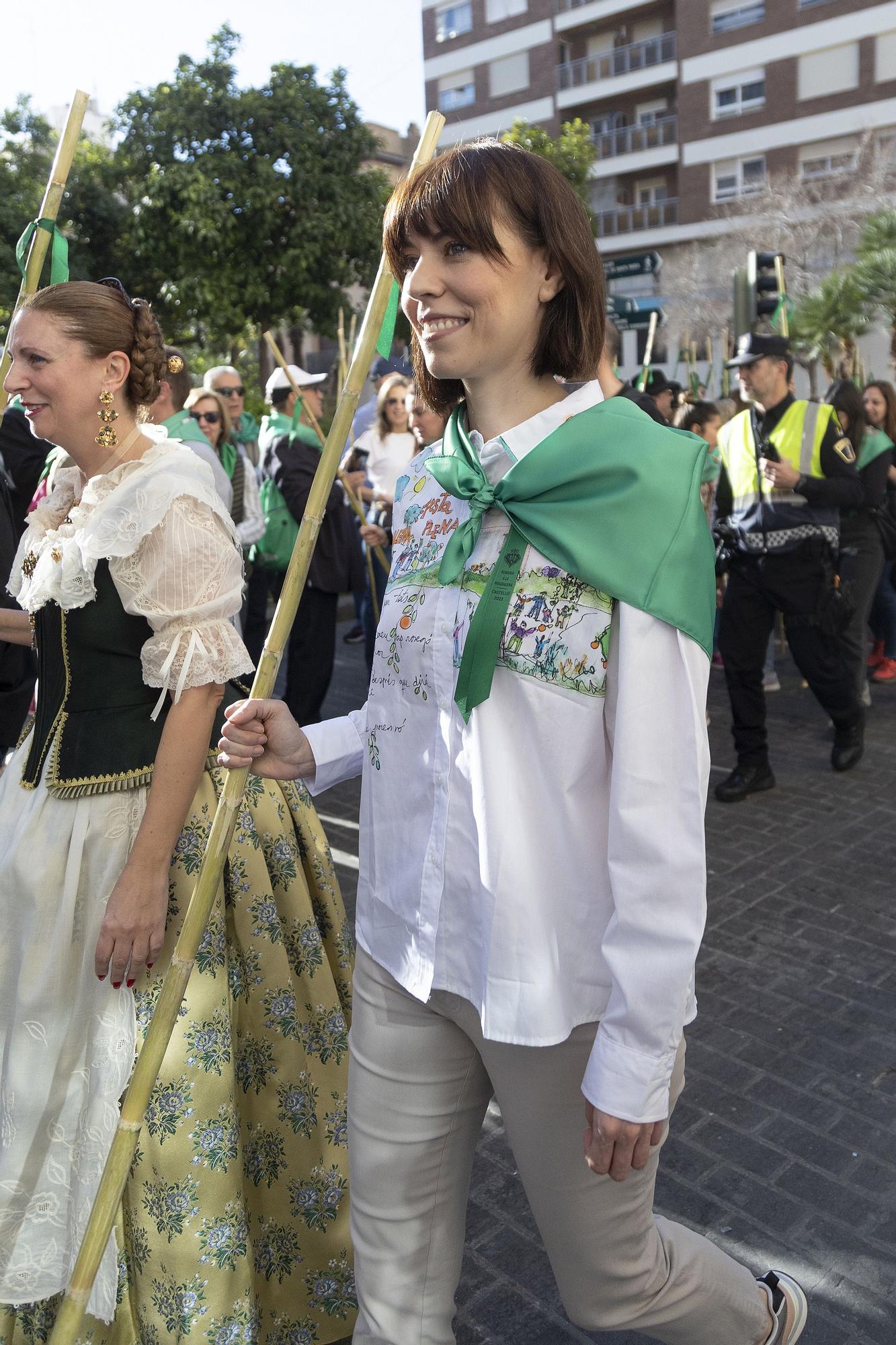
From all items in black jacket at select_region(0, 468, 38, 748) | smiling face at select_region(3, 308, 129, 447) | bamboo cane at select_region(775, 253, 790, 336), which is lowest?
black jacket at select_region(0, 468, 38, 748)

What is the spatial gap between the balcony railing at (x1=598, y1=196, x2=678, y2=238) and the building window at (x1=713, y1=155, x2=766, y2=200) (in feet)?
5.32

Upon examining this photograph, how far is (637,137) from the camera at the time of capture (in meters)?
38.5

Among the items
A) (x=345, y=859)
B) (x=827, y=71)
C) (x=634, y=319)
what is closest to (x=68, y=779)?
(x=345, y=859)

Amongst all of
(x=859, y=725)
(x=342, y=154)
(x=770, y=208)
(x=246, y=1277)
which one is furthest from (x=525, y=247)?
(x=770, y=208)

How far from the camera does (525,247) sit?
5.30 ft

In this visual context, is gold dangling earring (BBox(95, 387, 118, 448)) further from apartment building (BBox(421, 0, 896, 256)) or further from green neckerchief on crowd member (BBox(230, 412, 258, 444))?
apartment building (BBox(421, 0, 896, 256))

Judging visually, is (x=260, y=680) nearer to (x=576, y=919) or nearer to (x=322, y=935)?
(x=576, y=919)

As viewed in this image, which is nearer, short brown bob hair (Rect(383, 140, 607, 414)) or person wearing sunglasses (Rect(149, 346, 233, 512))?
short brown bob hair (Rect(383, 140, 607, 414))

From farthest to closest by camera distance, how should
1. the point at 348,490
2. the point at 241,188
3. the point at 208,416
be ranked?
the point at 241,188
the point at 348,490
the point at 208,416

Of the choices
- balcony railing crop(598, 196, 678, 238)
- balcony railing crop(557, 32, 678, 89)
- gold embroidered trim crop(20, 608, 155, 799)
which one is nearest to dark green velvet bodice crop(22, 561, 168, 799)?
gold embroidered trim crop(20, 608, 155, 799)

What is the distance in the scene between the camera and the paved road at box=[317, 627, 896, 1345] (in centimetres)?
250

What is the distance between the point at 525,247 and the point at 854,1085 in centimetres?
262

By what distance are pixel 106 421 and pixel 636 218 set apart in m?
39.9

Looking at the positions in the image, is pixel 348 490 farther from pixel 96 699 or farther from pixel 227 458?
pixel 96 699
